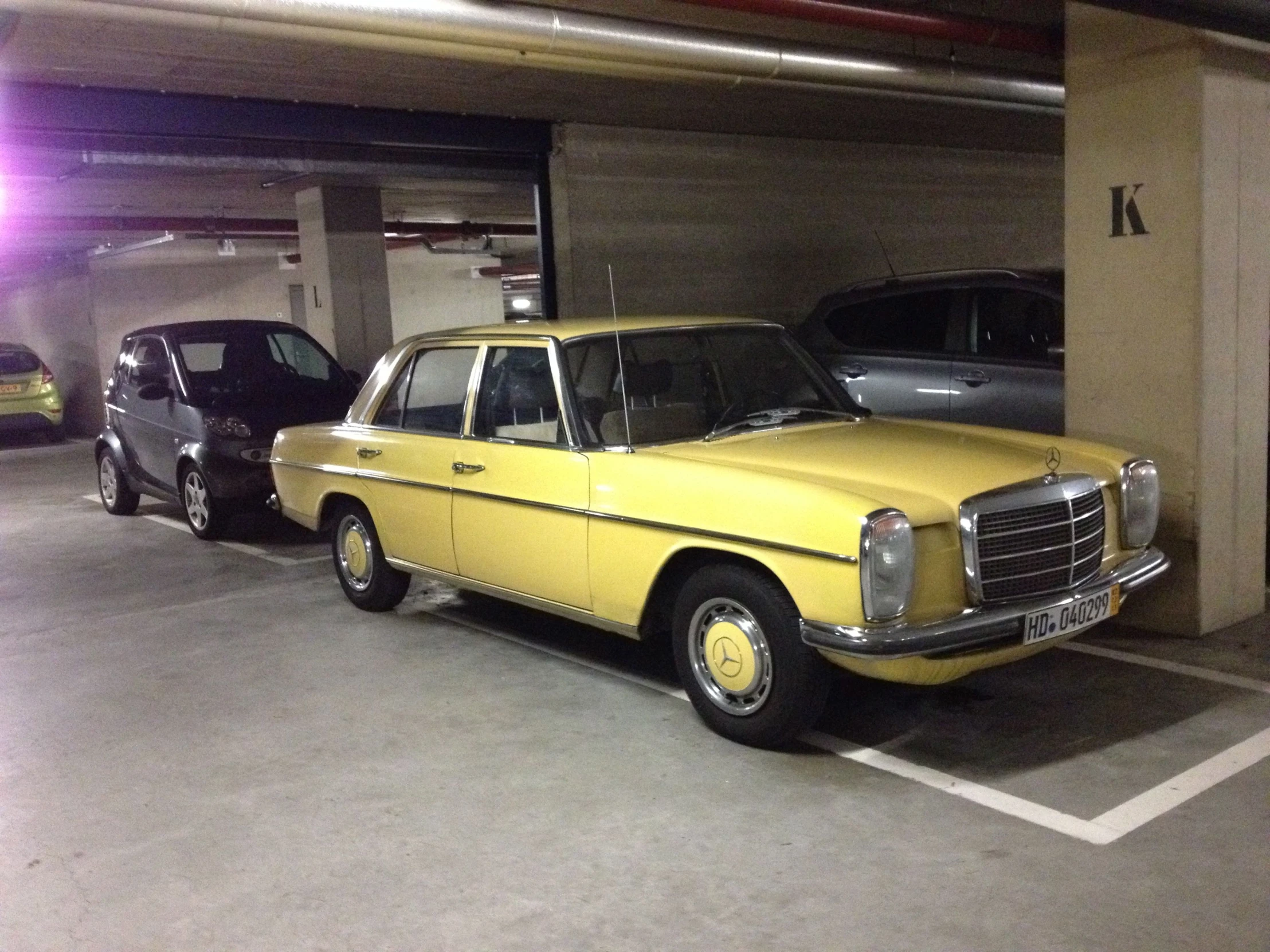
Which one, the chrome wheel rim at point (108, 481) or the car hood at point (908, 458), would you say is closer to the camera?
the car hood at point (908, 458)

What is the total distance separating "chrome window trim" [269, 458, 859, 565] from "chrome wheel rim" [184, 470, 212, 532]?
2853 mm

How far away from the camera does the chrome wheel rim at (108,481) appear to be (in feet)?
34.9

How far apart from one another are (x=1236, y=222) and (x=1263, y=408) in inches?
38.3

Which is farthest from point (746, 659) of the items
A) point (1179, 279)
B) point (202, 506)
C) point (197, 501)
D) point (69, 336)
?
point (69, 336)

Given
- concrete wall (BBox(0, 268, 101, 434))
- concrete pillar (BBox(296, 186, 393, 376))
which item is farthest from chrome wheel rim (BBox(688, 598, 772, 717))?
concrete wall (BBox(0, 268, 101, 434))

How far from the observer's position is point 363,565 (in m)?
6.55

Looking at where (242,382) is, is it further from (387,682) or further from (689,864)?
(689,864)

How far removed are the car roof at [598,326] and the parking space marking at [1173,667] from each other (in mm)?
2146

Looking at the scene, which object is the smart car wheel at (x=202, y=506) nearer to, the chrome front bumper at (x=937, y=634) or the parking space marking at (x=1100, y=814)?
the parking space marking at (x=1100, y=814)

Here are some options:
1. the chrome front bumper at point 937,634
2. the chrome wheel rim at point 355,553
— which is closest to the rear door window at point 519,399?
the chrome wheel rim at point 355,553

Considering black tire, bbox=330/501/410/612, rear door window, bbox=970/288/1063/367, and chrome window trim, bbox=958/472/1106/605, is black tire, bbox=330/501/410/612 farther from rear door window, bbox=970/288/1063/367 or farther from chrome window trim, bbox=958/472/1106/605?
rear door window, bbox=970/288/1063/367

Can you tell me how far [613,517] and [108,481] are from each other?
7796mm

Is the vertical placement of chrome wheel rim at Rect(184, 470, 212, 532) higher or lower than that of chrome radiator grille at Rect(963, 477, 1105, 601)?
lower

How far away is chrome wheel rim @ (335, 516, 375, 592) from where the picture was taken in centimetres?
644
